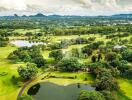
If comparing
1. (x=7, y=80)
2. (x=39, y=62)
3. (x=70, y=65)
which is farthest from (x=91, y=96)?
(x=39, y=62)

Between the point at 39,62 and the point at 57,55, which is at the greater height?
the point at 57,55

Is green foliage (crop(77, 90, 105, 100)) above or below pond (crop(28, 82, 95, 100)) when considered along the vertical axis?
above

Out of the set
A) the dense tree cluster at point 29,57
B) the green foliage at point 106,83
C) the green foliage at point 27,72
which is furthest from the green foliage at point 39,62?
the green foliage at point 106,83

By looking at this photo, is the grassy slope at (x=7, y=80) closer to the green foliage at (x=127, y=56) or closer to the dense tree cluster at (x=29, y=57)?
the dense tree cluster at (x=29, y=57)

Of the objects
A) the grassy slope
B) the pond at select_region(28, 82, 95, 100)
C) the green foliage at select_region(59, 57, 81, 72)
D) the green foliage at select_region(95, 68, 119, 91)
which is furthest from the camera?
the green foliage at select_region(59, 57, 81, 72)

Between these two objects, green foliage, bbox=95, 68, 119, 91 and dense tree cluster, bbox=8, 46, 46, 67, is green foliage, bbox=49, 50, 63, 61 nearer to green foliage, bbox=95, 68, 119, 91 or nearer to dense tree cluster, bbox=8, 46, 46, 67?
dense tree cluster, bbox=8, 46, 46, 67

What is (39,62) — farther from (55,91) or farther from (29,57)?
(55,91)

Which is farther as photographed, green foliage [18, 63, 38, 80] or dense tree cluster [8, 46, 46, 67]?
dense tree cluster [8, 46, 46, 67]

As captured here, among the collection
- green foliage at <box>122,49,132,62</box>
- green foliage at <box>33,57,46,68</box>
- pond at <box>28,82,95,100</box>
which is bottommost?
pond at <box>28,82,95,100</box>

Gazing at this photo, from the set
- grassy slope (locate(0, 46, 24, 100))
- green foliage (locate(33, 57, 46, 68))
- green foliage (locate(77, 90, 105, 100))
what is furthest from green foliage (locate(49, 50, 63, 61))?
green foliage (locate(77, 90, 105, 100))
